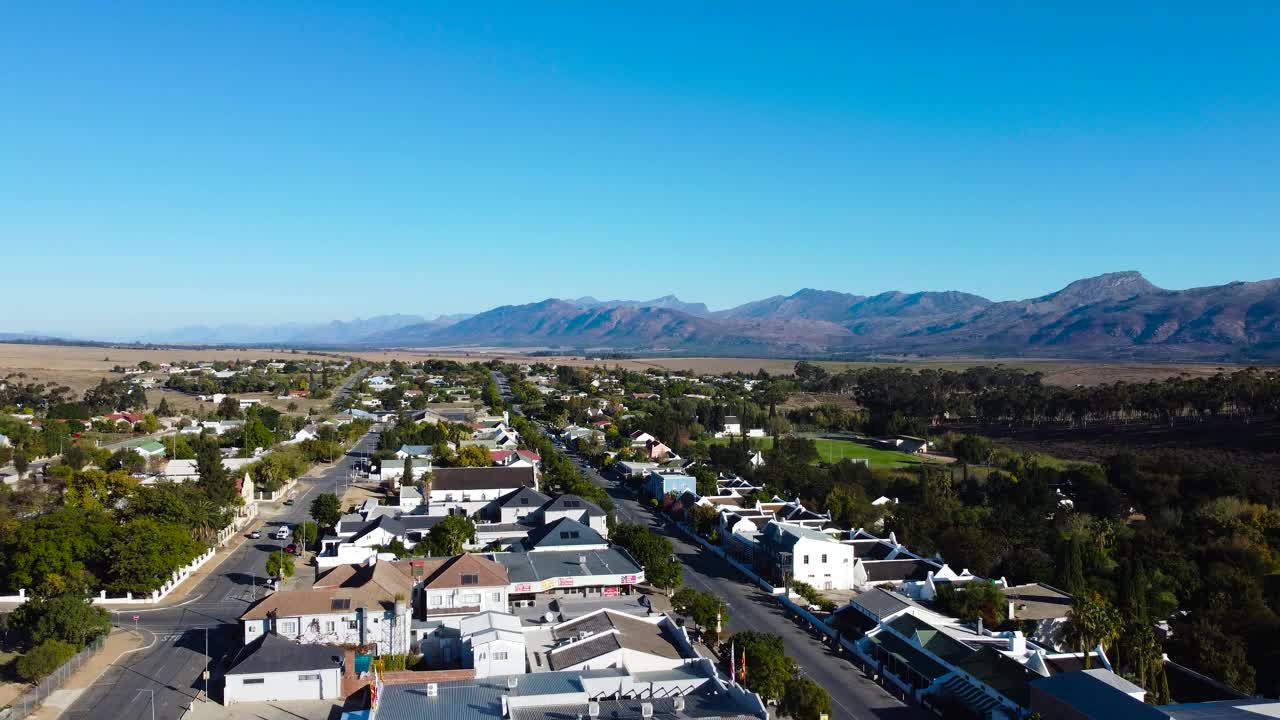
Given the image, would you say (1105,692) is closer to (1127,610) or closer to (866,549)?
(1127,610)

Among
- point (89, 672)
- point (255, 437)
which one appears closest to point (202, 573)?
point (89, 672)

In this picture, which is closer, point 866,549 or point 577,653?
point 577,653

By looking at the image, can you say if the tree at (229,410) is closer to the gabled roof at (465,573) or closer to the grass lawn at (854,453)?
the grass lawn at (854,453)

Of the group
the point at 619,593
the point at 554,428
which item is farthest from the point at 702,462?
the point at 619,593

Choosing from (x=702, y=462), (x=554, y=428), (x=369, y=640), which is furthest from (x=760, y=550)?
(x=554, y=428)

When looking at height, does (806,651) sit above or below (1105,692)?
below

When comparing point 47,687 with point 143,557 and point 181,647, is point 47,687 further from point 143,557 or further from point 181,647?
point 143,557

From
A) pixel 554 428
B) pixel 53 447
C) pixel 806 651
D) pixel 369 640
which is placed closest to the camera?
pixel 369 640

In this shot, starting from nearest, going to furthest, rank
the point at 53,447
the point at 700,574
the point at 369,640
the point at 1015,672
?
1. the point at 1015,672
2. the point at 369,640
3. the point at 700,574
4. the point at 53,447
